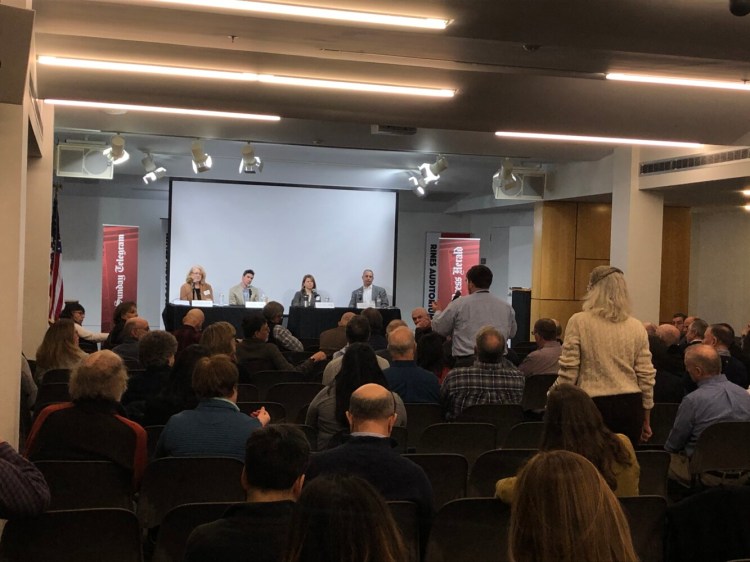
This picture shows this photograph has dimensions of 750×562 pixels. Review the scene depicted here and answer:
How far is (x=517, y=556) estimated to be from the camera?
165 centimetres

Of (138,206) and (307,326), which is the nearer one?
(307,326)

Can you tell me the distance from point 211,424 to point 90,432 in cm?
Answer: 53

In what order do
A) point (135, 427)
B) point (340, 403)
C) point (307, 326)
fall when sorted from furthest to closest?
point (307, 326), point (340, 403), point (135, 427)

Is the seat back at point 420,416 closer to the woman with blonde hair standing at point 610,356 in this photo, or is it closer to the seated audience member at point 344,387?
the seated audience member at point 344,387

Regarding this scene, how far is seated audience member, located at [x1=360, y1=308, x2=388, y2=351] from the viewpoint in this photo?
814 cm

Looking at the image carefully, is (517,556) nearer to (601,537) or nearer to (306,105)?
(601,537)

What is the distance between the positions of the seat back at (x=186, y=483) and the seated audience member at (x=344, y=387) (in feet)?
3.02

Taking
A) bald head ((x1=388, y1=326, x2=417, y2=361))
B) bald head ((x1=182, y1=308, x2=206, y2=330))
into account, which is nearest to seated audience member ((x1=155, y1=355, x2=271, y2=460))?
bald head ((x1=388, y1=326, x2=417, y2=361))

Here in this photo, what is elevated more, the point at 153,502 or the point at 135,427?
the point at 135,427

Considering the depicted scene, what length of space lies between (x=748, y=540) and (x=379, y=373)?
2.01 metres

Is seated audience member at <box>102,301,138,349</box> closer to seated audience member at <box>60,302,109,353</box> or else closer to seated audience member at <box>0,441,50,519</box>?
seated audience member at <box>60,302,109,353</box>

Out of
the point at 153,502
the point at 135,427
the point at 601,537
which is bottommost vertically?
the point at 153,502

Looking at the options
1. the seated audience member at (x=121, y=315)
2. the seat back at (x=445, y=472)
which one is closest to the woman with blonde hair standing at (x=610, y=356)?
the seat back at (x=445, y=472)

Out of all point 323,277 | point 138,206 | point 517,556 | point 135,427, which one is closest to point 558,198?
point 323,277
